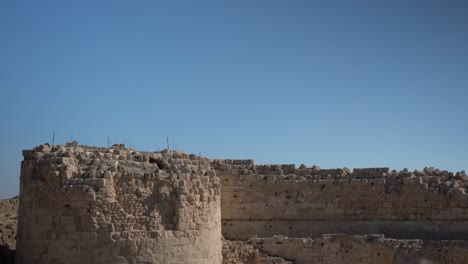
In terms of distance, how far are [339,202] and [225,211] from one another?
3.40 m

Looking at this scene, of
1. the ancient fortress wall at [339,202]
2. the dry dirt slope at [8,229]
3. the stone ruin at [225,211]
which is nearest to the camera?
the stone ruin at [225,211]

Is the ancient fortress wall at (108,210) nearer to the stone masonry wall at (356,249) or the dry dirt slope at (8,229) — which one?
the dry dirt slope at (8,229)

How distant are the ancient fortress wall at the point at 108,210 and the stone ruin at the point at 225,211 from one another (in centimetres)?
2

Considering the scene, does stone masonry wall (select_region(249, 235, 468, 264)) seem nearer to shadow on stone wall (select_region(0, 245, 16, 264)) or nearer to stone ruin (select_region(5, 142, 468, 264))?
stone ruin (select_region(5, 142, 468, 264))

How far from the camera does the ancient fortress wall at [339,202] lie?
1811cm

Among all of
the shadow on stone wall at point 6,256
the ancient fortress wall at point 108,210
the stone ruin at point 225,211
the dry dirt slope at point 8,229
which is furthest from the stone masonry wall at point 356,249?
the dry dirt slope at point 8,229

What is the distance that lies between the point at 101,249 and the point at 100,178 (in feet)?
4.68

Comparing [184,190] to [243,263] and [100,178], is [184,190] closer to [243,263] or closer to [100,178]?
[100,178]

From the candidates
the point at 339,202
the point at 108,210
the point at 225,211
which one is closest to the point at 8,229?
the point at 225,211

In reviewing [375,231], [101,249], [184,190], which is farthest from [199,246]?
[375,231]

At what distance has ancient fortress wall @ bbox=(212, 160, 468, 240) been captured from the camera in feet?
59.4

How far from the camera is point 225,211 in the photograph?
1927 cm

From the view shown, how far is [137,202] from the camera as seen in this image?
13336mm

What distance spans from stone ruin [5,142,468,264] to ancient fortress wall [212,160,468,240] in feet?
0.10
